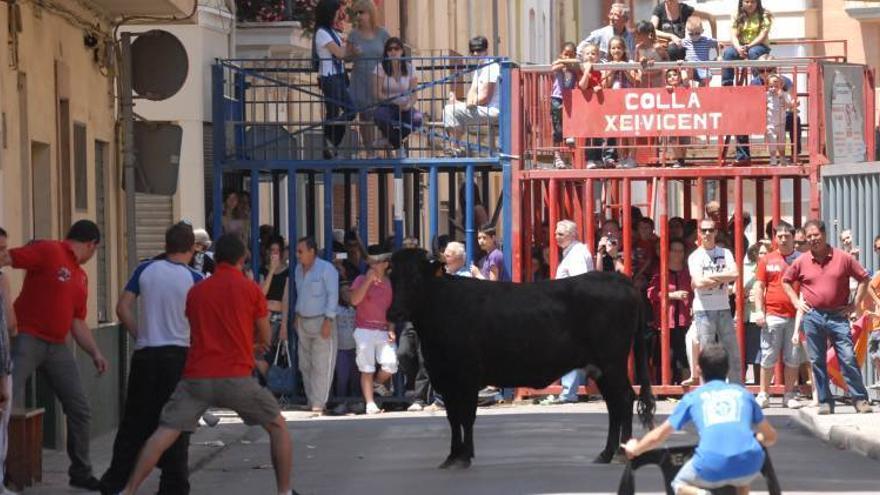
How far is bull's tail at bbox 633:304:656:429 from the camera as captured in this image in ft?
58.4

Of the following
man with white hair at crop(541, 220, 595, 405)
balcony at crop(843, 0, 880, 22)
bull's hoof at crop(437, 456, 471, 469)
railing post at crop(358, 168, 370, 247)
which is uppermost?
balcony at crop(843, 0, 880, 22)

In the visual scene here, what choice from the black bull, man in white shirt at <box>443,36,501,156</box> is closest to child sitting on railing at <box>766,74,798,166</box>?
man in white shirt at <box>443,36,501,156</box>

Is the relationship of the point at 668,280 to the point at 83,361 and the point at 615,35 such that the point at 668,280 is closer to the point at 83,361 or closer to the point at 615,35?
the point at 615,35

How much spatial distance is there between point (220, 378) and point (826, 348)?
917 cm

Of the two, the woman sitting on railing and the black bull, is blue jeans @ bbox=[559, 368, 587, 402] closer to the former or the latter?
the woman sitting on railing

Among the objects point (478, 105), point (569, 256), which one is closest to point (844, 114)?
point (569, 256)

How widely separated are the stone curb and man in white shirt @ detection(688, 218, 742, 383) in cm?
249

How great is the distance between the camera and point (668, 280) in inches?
971

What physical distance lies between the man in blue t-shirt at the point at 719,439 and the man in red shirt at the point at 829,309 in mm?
10357

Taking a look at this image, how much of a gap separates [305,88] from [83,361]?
8.28 m

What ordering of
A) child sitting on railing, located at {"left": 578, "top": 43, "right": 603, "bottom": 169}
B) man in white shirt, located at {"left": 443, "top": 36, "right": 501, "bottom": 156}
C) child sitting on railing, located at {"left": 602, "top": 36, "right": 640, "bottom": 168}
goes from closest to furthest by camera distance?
child sitting on railing, located at {"left": 578, "top": 43, "right": 603, "bottom": 169}
child sitting on railing, located at {"left": 602, "top": 36, "right": 640, "bottom": 168}
man in white shirt, located at {"left": 443, "top": 36, "right": 501, "bottom": 156}

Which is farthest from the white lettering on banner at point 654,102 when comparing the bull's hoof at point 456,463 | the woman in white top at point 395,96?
the bull's hoof at point 456,463

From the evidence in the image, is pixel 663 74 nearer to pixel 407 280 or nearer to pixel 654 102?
pixel 654 102

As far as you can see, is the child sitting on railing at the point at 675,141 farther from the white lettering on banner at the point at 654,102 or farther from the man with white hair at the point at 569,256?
the man with white hair at the point at 569,256
